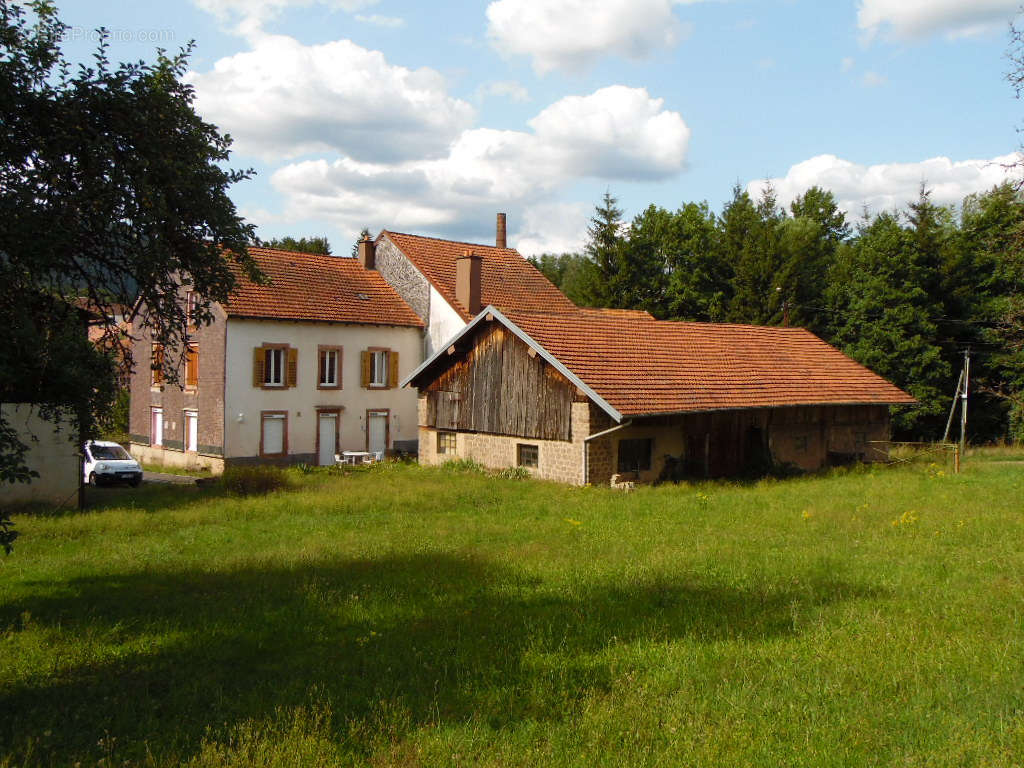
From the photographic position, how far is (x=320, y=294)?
107ft

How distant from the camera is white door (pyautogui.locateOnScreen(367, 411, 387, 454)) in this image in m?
33.1

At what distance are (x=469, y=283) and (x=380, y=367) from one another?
531 cm

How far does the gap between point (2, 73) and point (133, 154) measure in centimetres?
139

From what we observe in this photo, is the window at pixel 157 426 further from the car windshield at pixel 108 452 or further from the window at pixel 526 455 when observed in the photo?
the window at pixel 526 455

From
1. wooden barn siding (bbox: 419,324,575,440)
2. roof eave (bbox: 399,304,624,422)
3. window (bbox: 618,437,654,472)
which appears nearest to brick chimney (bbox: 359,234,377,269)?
wooden barn siding (bbox: 419,324,575,440)

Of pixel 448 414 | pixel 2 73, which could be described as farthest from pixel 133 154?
pixel 448 414

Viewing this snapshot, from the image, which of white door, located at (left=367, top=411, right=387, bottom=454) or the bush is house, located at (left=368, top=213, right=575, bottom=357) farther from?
the bush

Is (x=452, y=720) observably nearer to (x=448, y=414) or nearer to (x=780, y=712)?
(x=780, y=712)

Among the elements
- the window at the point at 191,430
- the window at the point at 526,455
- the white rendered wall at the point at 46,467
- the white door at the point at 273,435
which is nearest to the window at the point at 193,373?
the window at the point at 191,430

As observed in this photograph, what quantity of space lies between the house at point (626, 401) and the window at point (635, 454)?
0.04 meters

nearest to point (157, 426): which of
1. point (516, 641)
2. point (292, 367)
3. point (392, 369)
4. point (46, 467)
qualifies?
→ point (292, 367)

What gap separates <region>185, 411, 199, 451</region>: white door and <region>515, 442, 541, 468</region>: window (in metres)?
13.2

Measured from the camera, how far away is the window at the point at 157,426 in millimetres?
32406

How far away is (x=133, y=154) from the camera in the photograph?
28.2 ft
